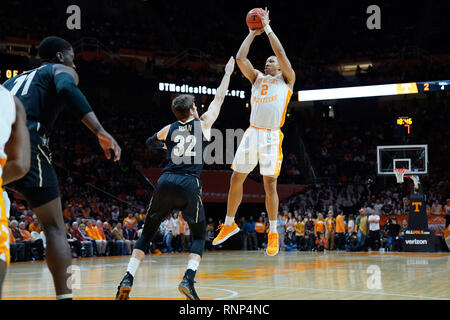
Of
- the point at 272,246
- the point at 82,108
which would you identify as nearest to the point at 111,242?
the point at 272,246

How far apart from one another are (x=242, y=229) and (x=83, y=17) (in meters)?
12.9

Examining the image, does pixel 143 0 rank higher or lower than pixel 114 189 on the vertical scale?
higher

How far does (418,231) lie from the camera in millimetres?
18625

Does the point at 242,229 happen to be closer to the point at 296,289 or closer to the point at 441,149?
the point at 441,149

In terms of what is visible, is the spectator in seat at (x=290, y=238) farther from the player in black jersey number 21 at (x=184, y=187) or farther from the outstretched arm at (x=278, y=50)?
the player in black jersey number 21 at (x=184, y=187)

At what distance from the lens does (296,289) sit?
7.83m

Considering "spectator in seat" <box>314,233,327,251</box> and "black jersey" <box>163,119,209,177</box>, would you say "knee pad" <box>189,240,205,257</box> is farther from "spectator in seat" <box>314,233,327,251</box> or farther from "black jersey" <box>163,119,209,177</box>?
"spectator in seat" <box>314,233,327,251</box>

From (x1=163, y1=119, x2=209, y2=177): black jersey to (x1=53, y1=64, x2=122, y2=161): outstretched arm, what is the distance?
67.1 inches

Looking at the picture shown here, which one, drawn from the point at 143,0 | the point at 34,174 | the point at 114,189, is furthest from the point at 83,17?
the point at 34,174

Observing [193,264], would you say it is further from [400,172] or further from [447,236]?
[447,236]

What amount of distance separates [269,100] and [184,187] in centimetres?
Result: 162

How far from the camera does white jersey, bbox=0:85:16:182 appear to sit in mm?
2840

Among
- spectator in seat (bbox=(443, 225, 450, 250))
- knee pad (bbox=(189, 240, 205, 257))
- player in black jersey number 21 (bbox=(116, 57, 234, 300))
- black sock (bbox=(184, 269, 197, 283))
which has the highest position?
player in black jersey number 21 (bbox=(116, 57, 234, 300))

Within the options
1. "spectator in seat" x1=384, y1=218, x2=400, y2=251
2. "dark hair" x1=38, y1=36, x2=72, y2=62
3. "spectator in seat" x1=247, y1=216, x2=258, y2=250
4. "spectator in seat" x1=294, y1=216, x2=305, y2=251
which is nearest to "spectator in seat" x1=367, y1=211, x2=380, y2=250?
"spectator in seat" x1=384, y1=218, x2=400, y2=251
